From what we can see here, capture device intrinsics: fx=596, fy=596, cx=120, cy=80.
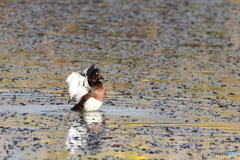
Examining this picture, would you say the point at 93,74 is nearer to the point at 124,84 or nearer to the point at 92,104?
the point at 92,104

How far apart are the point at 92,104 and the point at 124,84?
8.77 feet

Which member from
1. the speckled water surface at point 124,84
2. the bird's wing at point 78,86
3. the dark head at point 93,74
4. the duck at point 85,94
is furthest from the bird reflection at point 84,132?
the dark head at point 93,74

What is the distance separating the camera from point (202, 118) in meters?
11.3

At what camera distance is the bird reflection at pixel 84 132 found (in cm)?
899

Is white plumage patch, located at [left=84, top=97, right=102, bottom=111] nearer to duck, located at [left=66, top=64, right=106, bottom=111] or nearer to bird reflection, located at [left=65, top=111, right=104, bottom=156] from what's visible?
duck, located at [left=66, top=64, right=106, bottom=111]

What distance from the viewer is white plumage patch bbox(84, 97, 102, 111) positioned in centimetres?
1195

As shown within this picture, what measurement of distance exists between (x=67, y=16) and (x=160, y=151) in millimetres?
20427

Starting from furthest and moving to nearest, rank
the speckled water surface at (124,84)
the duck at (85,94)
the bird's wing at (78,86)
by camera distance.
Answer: the duck at (85,94)
the bird's wing at (78,86)
the speckled water surface at (124,84)

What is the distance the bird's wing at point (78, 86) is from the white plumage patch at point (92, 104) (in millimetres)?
200

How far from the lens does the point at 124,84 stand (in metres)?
14.5

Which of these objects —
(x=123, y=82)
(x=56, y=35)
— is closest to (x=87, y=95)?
(x=123, y=82)

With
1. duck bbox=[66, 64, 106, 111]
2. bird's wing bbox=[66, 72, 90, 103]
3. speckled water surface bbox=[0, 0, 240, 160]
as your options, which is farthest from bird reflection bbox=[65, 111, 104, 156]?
bird's wing bbox=[66, 72, 90, 103]

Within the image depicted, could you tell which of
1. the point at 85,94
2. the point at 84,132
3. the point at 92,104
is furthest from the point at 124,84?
the point at 84,132

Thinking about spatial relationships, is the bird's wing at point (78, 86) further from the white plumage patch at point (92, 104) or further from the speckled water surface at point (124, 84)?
the speckled water surface at point (124, 84)
